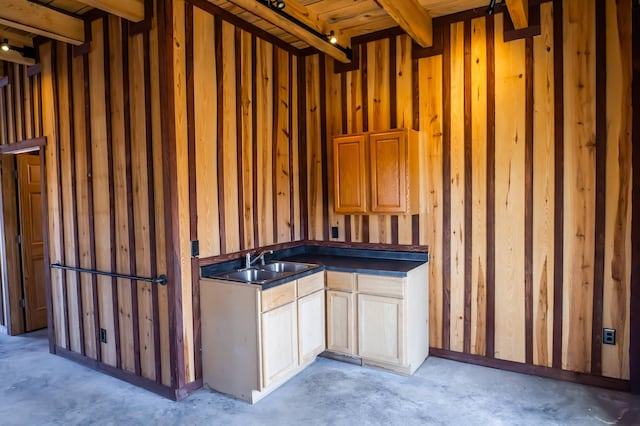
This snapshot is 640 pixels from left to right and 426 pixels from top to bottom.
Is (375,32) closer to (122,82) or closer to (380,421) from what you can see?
(122,82)

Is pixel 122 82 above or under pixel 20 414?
above

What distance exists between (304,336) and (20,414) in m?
2.08

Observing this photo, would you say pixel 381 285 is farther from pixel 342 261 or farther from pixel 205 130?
pixel 205 130

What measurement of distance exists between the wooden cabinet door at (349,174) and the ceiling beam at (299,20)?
32.5 inches

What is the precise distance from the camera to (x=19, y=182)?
4.58m

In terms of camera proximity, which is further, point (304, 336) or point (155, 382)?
point (304, 336)

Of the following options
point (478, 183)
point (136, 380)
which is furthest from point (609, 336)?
point (136, 380)

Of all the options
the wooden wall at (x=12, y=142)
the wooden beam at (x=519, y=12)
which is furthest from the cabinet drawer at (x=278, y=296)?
the wooden wall at (x=12, y=142)

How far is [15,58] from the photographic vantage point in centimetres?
379

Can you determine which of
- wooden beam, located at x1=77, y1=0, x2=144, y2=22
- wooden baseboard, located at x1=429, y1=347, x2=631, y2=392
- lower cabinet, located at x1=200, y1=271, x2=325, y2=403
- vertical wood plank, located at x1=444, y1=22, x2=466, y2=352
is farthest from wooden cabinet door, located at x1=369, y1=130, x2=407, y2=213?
wooden beam, located at x1=77, y1=0, x2=144, y2=22

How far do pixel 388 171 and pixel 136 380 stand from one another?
8.96ft

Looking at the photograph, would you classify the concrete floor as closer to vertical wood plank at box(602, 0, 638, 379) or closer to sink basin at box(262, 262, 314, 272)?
vertical wood plank at box(602, 0, 638, 379)

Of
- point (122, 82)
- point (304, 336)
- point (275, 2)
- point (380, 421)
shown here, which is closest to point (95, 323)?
point (304, 336)

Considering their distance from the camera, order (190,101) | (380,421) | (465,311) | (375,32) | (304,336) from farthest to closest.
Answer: (375,32), (465,311), (304,336), (190,101), (380,421)
